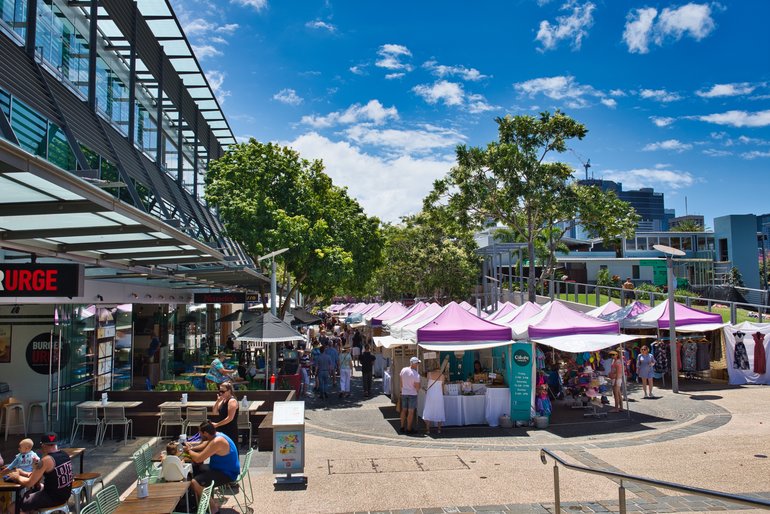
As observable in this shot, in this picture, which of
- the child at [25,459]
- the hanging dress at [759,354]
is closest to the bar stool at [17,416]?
the child at [25,459]

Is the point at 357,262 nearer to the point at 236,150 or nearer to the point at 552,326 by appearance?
the point at 236,150

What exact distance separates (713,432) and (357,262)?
688 inches

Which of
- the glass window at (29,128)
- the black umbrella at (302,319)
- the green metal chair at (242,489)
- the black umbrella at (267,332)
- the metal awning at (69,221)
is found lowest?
the green metal chair at (242,489)

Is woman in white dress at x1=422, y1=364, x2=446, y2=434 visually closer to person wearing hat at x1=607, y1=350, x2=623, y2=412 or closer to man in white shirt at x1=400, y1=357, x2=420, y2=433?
man in white shirt at x1=400, y1=357, x2=420, y2=433

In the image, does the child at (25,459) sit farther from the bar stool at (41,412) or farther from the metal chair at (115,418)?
the bar stool at (41,412)

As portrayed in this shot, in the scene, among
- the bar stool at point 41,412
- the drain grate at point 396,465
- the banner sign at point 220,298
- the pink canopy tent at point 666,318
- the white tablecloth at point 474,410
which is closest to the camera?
the drain grate at point 396,465

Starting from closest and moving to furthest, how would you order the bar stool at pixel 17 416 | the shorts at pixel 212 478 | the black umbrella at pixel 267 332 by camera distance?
the shorts at pixel 212 478 → the bar stool at pixel 17 416 → the black umbrella at pixel 267 332

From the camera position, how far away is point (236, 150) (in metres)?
23.0

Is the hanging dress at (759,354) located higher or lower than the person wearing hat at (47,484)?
higher

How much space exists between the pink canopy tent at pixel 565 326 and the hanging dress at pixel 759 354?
24.7 feet

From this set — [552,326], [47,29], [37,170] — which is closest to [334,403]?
[552,326]

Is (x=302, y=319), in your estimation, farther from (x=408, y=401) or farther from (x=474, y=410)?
(x=408, y=401)

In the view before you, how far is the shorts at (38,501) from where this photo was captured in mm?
6941

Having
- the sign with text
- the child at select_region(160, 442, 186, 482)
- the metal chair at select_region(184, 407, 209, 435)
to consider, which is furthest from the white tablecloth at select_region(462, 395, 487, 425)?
the sign with text
